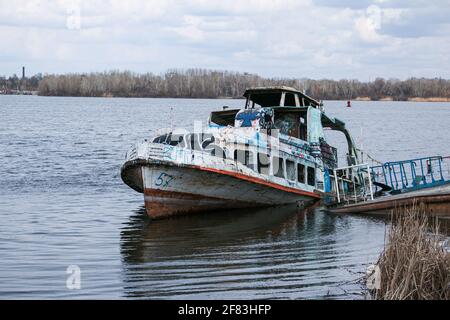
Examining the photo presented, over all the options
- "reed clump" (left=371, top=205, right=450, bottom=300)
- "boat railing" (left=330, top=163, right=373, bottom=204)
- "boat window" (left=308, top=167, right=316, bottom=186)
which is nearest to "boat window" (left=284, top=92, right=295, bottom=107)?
"boat window" (left=308, top=167, right=316, bottom=186)

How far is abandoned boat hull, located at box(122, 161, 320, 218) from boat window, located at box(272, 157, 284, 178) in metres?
0.36

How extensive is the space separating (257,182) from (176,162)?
113 inches

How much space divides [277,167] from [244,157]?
1293 mm

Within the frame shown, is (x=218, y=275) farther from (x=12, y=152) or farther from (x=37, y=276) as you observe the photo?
(x=12, y=152)

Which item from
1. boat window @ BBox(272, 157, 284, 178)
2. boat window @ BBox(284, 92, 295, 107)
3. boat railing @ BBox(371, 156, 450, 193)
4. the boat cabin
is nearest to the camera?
boat window @ BBox(272, 157, 284, 178)

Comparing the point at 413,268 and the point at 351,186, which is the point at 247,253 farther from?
the point at 351,186

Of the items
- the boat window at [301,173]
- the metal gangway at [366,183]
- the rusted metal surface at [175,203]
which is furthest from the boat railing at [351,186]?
the rusted metal surface at [175,203]

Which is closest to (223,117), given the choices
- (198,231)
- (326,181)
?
(326,181)

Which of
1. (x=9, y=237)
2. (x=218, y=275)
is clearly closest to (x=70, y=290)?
(x=218, y=275)

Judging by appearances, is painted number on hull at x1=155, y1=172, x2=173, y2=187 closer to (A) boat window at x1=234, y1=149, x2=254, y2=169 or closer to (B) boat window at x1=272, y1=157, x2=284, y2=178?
(A) boat window at x1=234, y1=149, x2=254, y2=169

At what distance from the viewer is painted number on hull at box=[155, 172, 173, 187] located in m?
18.9

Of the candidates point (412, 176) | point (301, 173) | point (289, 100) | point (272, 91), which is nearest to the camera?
point (301, 173)

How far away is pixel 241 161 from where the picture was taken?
19875mm

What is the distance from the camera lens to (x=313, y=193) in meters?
22.4
